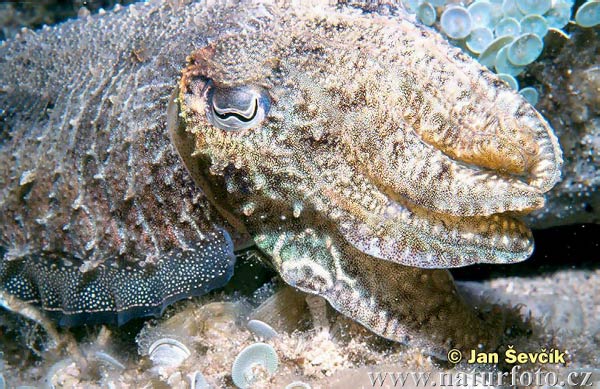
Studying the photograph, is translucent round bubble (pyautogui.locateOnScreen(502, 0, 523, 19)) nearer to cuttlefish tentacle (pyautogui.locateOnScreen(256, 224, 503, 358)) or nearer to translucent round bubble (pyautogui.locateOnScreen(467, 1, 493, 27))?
translucent round bubble (pyautogui.locateOnScreen(467, 1, 493, 27))

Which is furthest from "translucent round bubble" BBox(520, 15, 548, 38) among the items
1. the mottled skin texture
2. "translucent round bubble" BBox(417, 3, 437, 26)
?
the mottled skin texture

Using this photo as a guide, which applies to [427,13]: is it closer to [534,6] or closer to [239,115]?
[534,6]

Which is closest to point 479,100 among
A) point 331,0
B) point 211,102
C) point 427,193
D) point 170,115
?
point 427,193

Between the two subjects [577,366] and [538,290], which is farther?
[538,290]

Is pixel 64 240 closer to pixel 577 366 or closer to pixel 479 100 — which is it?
pixel 479 100

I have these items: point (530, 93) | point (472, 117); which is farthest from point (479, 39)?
point (472, 117)
